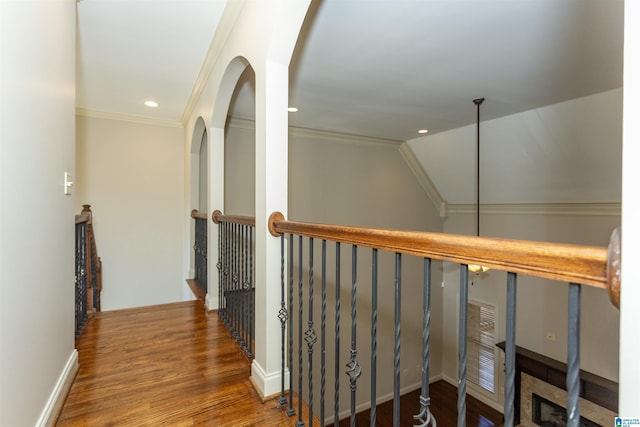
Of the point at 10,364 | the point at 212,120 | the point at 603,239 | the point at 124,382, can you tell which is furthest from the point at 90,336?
the point at 603,239

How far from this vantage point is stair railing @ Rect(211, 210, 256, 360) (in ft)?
7.14

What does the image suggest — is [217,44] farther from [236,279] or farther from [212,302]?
[212,302]

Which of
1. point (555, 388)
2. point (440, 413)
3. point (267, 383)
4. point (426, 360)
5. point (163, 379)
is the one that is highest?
point (426, 360)

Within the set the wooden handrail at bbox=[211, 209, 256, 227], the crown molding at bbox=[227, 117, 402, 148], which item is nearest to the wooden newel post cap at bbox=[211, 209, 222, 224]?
the wooden handrail at bbox=[211, 209, 256, 227]

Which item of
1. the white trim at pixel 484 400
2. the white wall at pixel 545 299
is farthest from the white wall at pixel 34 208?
the white trim at pixel 484 400

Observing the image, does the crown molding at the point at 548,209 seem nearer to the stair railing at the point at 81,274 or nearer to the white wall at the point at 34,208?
the white wall at the point at 34,208

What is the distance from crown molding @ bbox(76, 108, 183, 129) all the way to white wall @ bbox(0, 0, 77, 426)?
2845 mm

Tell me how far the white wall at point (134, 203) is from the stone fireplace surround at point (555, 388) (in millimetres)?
5574

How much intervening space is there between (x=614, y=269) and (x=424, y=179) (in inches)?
240

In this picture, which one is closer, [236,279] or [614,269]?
[614,269]

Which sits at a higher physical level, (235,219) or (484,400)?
(235,219)

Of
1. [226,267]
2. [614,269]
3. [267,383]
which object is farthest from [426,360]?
[226,267]

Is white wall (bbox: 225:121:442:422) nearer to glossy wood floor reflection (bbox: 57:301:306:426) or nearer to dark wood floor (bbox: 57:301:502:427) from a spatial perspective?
dark wood floor (bbox: 57:301:502:427)

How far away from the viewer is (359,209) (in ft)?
18.4
